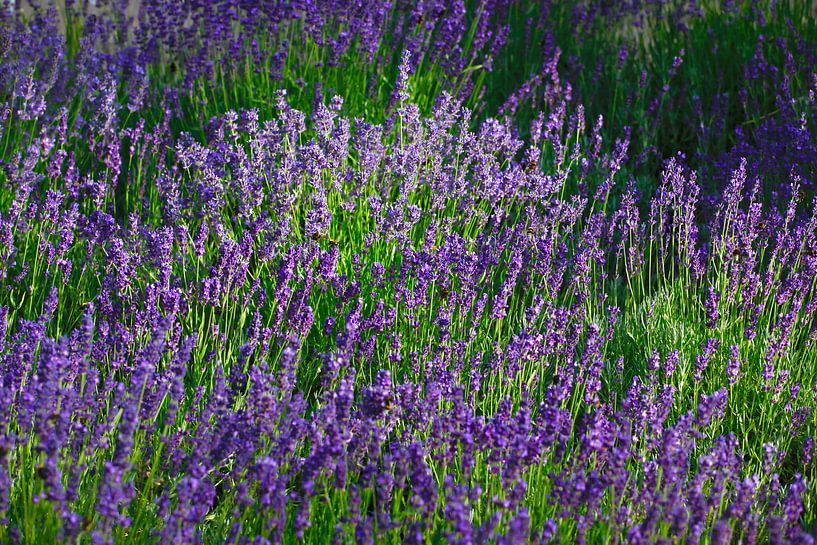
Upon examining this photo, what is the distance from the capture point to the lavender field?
1.98 m

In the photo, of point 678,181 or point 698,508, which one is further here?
point 678,181

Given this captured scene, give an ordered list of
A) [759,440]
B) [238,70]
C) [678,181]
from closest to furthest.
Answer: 1. [759,440]
2. [678,181]
3. [238,70]

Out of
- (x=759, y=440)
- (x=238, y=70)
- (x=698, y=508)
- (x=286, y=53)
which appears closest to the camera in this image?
(x=698, y=508)

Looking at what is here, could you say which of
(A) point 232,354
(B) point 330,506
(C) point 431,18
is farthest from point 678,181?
(C) point 431,18

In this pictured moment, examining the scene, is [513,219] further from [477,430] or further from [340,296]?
[477,430]

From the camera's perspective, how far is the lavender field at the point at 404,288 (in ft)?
6.50

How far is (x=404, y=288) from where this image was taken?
289cm

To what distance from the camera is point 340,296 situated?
2951mm

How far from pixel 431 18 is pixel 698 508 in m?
3.79

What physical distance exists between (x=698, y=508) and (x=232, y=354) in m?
1.54

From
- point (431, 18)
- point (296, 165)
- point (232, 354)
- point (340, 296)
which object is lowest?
point (232, 354)

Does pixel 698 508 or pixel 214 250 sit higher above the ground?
pixel 698 508

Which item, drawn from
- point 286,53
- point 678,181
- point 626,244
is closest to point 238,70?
point 286,53

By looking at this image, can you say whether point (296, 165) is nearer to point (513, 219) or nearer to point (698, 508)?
point (513, 219)
